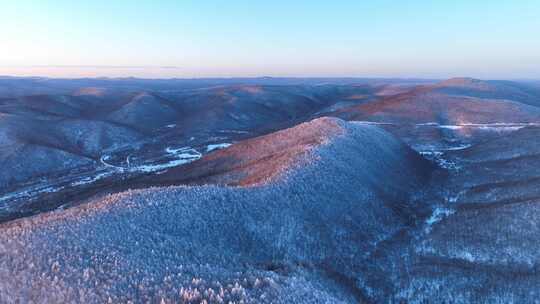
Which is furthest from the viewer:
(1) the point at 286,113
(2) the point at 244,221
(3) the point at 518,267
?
(1) the point at 286,113

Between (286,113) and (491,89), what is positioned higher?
(491,89)

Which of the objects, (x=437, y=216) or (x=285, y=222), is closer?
(x=285, y=222)

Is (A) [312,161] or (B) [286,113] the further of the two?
(B) [286,113]

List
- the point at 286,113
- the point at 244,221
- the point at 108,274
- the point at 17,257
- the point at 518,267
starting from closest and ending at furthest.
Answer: the point at 108,274 < the point at 17,257 < the point at 518,267 < the point at 244,221 < the point at 286,113

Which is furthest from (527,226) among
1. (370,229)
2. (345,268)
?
(345,268)

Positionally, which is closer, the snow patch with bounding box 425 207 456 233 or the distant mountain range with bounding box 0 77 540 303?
the distant mountain range with bounding box 0 77 540 303

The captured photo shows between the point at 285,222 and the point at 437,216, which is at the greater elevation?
the point at 285,222

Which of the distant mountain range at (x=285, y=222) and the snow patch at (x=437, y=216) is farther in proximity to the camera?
the snow patch at (x=437, y=216)

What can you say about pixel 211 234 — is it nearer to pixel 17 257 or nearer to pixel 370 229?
pixel 17 257

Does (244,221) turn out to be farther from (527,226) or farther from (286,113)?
(286,113)
